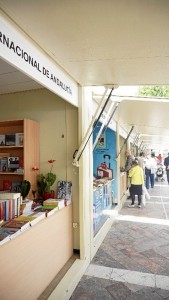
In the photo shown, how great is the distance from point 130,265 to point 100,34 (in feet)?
10.4

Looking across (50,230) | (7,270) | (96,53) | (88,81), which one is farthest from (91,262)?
(96,53)

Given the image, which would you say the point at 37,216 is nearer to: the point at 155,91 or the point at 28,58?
the point at 28,58

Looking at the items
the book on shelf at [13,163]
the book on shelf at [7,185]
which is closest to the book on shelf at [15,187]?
the book on shelf at [7,185]

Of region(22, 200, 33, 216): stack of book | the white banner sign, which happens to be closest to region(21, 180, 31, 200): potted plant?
region(22, 200, 33, 216): stack of book

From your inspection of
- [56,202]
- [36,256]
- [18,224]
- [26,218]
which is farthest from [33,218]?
[56,202]

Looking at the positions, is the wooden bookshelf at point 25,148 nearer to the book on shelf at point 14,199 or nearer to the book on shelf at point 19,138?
the book on shelf at point 19,138

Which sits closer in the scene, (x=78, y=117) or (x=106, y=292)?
(x=106, y=292)

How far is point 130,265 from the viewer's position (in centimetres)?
371

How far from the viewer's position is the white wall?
147 inches

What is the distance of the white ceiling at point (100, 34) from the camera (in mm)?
1601

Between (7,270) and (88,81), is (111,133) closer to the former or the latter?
(88,81)

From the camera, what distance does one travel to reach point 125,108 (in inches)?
214

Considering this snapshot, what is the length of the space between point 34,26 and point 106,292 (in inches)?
115

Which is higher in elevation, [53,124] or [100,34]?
[100,34]
